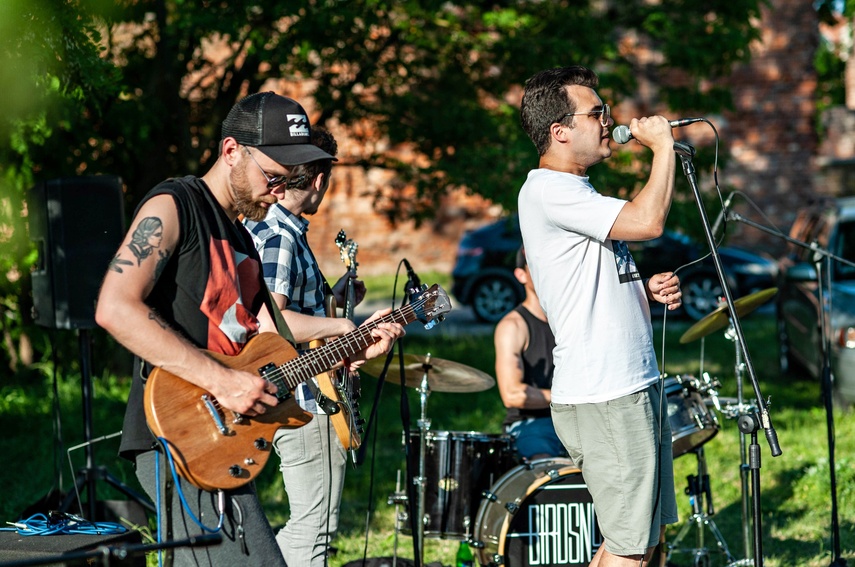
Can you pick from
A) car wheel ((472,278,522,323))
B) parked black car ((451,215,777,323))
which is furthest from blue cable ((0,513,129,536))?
car wheel ((472,278,522,323))

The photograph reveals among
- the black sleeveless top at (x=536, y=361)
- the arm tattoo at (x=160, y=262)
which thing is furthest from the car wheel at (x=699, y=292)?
the arm tattoo at (x=160, y=262)

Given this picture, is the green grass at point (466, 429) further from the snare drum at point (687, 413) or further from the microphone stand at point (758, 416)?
the microphone stand at point (758, 416)

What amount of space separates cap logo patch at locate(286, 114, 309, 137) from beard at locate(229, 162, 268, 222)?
185mm

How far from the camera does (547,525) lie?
4.62 metres

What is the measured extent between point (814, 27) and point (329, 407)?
54.6 feet

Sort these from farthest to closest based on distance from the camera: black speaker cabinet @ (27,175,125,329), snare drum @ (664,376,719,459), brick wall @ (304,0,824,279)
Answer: brick wall @ (304,0,824,279), black speaker cabinet @ (27,175,125,329), snare drum @ (664,376,719,459)

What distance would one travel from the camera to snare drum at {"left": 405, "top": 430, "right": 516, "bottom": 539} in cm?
488

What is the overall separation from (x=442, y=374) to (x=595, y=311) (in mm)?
1618

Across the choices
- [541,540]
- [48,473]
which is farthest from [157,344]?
[48,473]

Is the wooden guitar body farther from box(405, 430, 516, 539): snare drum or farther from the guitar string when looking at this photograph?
box(405, 430, 516, 539): snare drum

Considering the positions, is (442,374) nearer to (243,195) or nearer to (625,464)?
(625,464)

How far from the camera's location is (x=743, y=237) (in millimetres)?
17891

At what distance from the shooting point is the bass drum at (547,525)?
459 centimetres

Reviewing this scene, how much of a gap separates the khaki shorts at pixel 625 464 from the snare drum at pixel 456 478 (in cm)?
154
